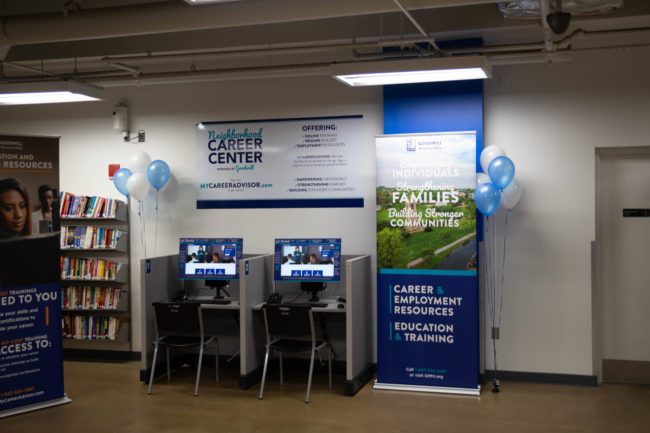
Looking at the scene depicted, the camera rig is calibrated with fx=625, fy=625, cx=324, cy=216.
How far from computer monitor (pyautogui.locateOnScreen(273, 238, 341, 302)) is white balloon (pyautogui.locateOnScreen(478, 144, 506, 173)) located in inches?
60.7

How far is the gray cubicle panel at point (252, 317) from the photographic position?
5840 mm

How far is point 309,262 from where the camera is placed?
607 cm

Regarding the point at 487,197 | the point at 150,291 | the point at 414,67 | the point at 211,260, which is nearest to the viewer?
the point at 414,67

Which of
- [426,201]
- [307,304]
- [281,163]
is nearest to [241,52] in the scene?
[281,163]

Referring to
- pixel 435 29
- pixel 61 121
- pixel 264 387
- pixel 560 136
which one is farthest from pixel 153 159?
pixel 560 136

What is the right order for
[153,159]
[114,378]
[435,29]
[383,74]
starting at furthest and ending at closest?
[153,159] → [114,378] → [435,29] → [383,74]

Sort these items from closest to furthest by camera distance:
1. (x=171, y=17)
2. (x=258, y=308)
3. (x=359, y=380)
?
(x=171, y=17) → (x=359, y=380) → (x=258, y=308)

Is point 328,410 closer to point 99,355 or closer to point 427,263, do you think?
point 427,263

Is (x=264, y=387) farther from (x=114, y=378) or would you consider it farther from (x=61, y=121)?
(x=61, y=121)

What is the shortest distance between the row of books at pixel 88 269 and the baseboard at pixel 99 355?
0.88 m

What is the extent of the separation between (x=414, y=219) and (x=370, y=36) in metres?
1.84

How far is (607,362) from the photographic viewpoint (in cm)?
596

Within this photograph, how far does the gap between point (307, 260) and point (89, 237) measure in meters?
2.68

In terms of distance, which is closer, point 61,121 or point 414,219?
point 414,219
